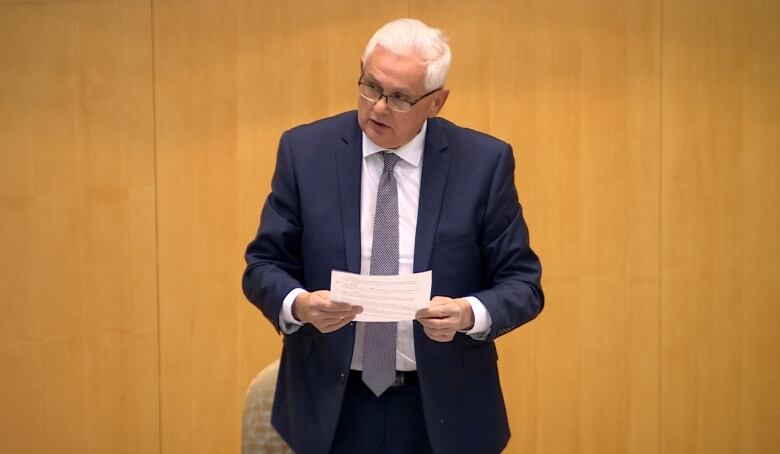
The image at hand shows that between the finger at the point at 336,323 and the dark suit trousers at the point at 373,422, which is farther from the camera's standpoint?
the dark suit trousers at the point at 373,422

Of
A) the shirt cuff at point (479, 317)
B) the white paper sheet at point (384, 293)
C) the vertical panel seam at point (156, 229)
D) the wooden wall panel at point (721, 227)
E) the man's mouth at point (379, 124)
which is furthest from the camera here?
the vertical panel seam at point (156, 229)

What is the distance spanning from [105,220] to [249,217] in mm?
642

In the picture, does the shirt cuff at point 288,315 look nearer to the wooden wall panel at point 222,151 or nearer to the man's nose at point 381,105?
the man's nose at point 381,105

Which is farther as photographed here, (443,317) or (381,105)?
(381,105)

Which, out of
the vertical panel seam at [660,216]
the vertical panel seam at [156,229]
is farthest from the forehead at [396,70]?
the vertical panel seam at [156,229]

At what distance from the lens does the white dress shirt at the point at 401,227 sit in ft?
7.39

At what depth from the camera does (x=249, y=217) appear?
13.8 feet

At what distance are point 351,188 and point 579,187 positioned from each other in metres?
1.88

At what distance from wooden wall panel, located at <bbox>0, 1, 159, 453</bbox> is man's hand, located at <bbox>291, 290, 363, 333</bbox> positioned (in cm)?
227

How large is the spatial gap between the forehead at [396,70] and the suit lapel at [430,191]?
0.51 feet

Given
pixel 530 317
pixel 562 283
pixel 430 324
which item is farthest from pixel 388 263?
pixel 562 283

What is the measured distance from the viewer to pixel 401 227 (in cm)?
234

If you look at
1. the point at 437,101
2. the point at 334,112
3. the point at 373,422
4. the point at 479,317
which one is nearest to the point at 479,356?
the point at 479,317

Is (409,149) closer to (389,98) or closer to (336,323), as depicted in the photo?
(389,98)
